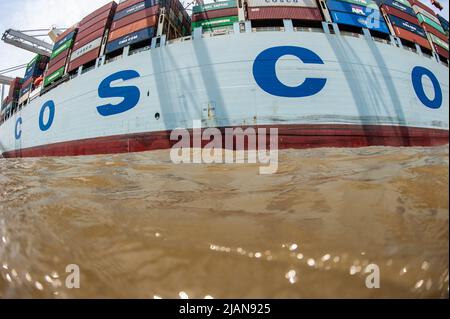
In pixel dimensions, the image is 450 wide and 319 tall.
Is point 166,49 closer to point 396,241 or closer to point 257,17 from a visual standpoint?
point 257,17

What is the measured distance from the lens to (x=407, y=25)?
18.2 meters

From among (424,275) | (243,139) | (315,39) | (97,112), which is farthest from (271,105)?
(424,275)

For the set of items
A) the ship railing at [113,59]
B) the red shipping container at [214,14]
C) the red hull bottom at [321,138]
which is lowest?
the red hull bottom at [321,138]

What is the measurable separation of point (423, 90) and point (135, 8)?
70.4 ft

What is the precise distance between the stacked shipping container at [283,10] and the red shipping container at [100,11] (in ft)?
40.8

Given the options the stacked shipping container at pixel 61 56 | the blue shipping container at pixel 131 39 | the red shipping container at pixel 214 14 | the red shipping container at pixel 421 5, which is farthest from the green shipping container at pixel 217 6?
the red shipping container at pixel 421 5

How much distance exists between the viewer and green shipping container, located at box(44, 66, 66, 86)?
21.9 metres

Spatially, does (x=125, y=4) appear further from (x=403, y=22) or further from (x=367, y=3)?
(x=403, y=22)

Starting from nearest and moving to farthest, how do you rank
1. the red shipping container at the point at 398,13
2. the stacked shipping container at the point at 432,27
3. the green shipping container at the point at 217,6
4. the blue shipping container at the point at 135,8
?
the green shipping container at the point at 217,6
the red shipping container at the point at 398,13
the blue shipping container at the point at 135,8
the stacked shipping container at the point at 432,27

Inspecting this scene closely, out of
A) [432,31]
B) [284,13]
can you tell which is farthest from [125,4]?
[432,31]

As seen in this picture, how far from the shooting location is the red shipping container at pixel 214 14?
17.7 meters

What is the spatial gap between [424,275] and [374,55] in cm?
1782

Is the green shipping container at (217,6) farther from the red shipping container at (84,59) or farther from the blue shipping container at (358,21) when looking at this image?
the red shipping container at (84,59)

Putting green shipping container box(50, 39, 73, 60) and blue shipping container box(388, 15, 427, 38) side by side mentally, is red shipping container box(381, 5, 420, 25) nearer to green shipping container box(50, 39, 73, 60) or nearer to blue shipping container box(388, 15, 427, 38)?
blue shipping container box(388, 15, 427, 38)
